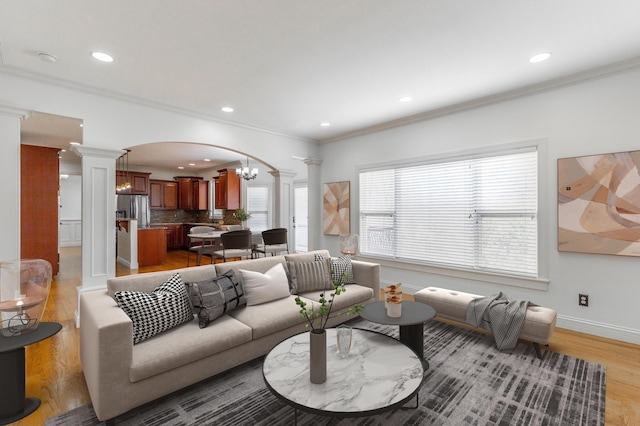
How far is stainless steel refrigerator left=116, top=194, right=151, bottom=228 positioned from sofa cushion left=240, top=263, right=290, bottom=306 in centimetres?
738

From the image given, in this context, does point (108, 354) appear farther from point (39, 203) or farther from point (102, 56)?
point (39, 203)

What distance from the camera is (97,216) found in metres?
3.56

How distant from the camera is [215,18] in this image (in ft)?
7.40

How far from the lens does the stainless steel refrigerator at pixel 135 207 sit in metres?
8.89

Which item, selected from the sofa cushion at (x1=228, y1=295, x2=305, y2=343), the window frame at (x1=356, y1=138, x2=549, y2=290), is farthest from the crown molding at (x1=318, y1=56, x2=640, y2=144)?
the sofa cushion at (x1=228, y1=295, x2=305, y2=343)

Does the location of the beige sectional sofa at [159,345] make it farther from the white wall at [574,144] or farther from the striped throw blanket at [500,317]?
the white wall at [574,144]

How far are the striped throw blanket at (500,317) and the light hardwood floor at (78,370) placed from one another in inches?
18.5

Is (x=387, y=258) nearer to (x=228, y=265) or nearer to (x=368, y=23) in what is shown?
(x=228, y=265)

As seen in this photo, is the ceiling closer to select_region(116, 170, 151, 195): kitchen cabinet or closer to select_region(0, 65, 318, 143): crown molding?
select_region(0, 65, 318, 143): crown molding

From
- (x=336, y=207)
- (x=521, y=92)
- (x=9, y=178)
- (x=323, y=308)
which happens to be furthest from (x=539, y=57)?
(x=9, y=178)

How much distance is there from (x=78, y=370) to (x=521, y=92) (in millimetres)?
5226

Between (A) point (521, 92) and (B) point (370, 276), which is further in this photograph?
(B) point (370, 276)

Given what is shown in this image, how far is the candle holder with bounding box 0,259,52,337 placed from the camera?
1.96 m

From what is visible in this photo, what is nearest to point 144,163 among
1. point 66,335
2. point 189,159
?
point 189,159
